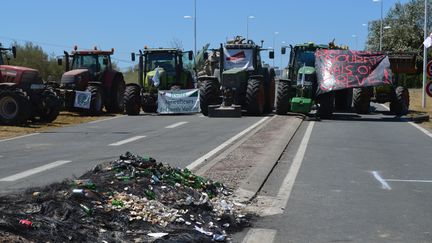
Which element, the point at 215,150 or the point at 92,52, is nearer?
the point at 215,150

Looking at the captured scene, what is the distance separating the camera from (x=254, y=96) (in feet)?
79.9

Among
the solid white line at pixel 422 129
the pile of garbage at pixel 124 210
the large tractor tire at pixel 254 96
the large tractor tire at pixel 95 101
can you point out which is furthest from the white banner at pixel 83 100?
the pile of garbage at pixel 124 210

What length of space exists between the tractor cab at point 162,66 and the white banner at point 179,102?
765mm

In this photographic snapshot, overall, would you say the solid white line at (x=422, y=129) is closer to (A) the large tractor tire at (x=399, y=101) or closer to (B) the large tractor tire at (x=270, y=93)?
(A) the large tractor tire at (x=399, y=101)

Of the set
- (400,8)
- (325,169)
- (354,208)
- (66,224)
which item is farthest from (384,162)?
(400,8)

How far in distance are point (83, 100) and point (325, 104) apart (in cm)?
1024

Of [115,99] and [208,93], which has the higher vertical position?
[208,93]

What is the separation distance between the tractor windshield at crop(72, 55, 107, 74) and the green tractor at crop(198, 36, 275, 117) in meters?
5.39

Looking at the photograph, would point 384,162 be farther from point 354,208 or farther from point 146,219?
point 146,219

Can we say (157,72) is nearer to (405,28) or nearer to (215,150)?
(215,150)

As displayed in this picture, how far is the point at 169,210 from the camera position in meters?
6.62

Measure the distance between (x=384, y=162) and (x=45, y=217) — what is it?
812 cm

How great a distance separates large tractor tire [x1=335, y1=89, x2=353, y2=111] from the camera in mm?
28312

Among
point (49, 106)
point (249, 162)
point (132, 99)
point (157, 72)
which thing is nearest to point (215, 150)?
point (249, 162)
